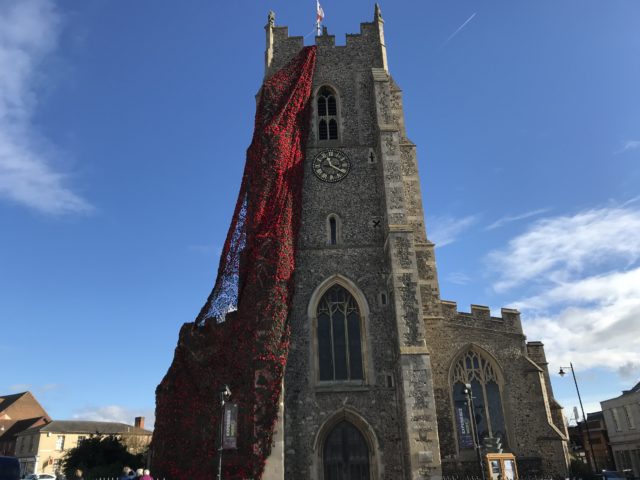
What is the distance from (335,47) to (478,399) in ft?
59.5

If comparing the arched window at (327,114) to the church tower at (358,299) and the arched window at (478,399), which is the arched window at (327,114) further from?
the arched window at (478,399)

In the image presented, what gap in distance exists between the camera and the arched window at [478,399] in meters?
19.4

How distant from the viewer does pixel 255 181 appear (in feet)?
69.3

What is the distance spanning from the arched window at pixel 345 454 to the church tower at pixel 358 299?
4 cm

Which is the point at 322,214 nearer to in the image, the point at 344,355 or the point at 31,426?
the point at 344,355

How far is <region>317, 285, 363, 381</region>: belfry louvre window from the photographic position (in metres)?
19.3

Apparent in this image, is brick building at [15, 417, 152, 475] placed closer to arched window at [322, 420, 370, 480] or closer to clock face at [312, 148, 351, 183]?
arched window at [322, 420, 370, 480]

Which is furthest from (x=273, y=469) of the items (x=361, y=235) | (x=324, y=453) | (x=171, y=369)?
(x=361, y=235)

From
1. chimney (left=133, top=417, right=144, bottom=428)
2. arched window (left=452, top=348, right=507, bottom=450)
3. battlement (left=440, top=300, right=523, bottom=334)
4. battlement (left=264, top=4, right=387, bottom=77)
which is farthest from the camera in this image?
chimney (left=133, top=417, right=144, bottom=428)

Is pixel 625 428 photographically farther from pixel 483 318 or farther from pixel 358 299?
pixel 358 299

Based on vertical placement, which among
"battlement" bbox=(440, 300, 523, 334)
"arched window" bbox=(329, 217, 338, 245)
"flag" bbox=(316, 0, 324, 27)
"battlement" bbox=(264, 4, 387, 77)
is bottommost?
"battlement" bbox=(440, 300, 523, 334)

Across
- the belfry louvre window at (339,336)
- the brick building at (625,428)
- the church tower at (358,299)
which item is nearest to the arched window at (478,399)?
the church tower at (358,299)

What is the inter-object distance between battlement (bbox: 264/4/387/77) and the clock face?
5.44 metres

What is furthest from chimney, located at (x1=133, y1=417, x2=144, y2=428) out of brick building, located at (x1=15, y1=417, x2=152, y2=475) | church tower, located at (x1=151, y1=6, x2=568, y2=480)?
church tower, located at (x1=151, y1=6, x2=568, y2=480)
